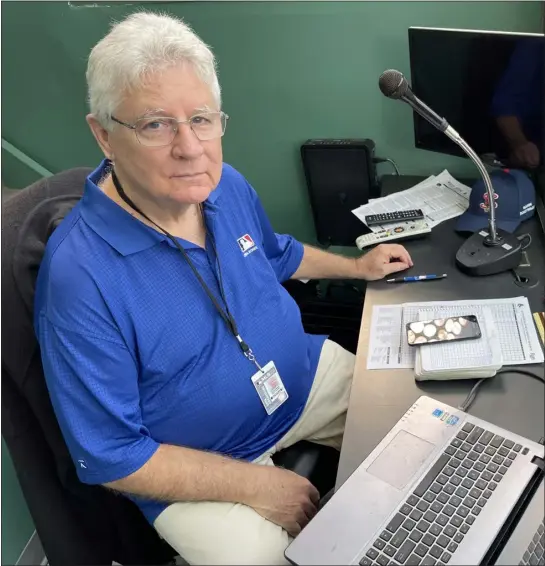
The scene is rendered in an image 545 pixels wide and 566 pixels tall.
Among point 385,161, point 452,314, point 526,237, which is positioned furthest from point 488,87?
point 452,314

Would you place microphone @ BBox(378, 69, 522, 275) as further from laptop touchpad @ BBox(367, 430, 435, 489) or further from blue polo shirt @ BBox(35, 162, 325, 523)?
laptop touchpad @ BBox(367, 430, 435, 489)

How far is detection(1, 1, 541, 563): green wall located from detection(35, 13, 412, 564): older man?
0.74 m

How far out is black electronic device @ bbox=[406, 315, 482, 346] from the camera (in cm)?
111

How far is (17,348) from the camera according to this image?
1026mm

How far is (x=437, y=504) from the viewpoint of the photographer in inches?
33.1

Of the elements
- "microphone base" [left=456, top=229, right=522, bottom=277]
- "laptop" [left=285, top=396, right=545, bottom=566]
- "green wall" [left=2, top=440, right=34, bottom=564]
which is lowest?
"green wall" [left=2, top=440, right=34, bottom=564]

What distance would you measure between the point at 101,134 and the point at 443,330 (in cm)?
74

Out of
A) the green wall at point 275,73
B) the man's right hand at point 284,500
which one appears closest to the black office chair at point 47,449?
the man's right hand at point 284,500

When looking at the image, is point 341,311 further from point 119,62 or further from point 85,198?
point 119,62

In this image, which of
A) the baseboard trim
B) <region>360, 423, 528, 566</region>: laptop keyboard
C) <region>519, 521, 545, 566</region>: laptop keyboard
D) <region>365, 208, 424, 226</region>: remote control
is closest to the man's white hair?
<region>365, 208, 424, 226</region>: remote control

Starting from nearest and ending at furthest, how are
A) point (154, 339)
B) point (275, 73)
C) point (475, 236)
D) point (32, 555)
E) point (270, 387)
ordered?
point (154, 339) < point (270, 387) < point (475, 236) < point (32, 555) < point (275, 73)

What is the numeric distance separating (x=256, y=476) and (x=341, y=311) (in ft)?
2.64

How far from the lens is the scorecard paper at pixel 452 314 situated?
112cm

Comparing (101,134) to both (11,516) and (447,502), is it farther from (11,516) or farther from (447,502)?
(11,516)
